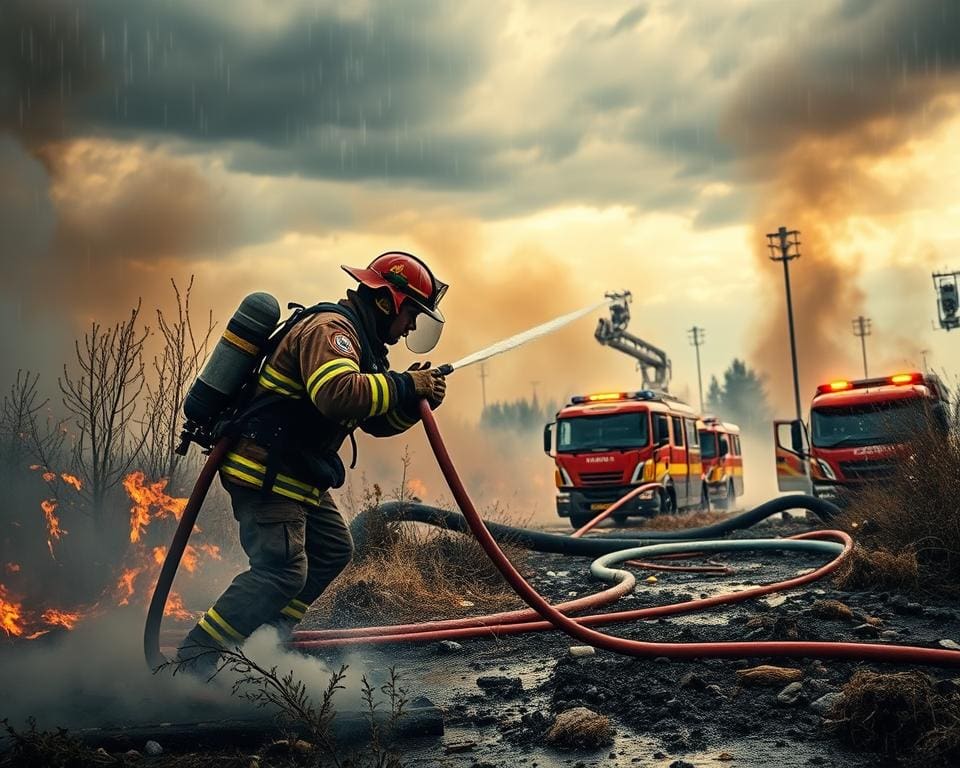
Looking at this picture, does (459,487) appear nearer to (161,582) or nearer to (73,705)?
(161,582)

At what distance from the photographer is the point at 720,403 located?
328 feet

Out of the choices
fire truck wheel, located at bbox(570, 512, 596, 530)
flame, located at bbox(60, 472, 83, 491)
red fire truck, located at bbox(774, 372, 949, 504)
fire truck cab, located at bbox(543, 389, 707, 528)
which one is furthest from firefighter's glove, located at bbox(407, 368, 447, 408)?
fire truck wheel, located at bbox(570, 512, 596, 530)

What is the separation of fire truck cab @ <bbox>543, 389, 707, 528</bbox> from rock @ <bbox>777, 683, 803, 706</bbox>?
12.0 metres

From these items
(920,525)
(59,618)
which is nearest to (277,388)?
(59,618)

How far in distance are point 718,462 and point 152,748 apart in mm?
21954

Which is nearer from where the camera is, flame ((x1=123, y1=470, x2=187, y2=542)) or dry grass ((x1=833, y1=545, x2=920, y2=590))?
dry grass ((x1=833, y1=545, x2=920, y2=590))

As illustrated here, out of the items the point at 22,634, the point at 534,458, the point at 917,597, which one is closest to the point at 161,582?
the point at 22,634

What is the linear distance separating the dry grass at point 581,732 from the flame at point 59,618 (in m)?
3.96

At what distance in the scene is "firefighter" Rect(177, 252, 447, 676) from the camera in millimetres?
3629

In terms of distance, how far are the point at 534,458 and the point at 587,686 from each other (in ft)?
154

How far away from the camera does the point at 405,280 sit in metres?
4.19

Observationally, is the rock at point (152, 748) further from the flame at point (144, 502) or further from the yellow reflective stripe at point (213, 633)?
the flame at point (144, 502)

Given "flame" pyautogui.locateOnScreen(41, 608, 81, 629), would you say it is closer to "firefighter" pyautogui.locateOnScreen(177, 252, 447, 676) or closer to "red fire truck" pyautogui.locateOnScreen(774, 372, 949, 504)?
"firefighter" pyautogui.locateOnScreen(177, 252, 447, 676)

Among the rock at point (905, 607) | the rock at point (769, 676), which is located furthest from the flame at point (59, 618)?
the rock at point (905, 607)
